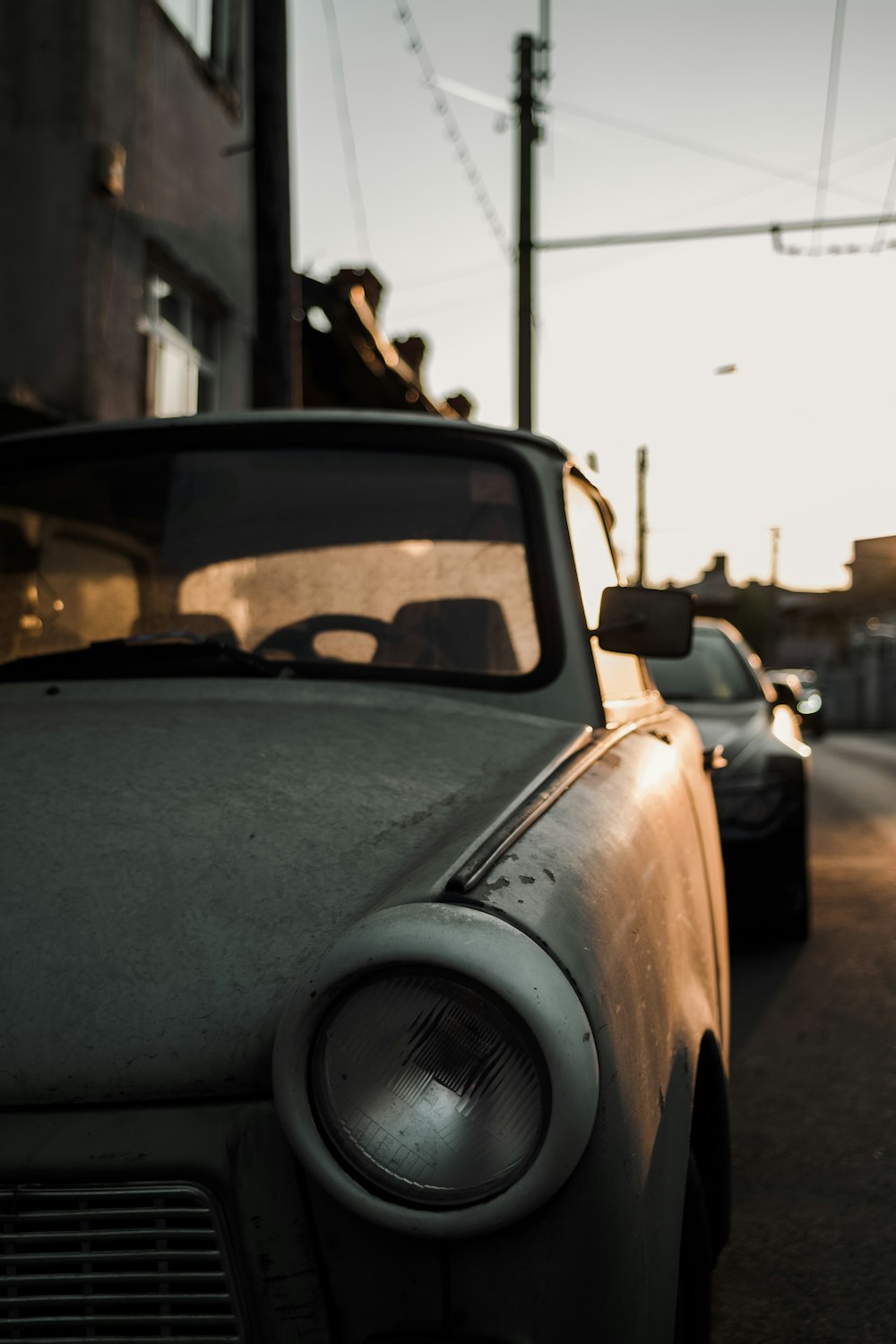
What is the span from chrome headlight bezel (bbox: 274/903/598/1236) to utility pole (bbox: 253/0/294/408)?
23.9ft

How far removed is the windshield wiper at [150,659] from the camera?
2281mm

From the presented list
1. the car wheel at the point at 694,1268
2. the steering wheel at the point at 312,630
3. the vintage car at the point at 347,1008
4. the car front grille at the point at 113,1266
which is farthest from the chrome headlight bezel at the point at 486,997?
the steering wheel at the point at 312,630

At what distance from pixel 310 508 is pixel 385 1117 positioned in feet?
5.02

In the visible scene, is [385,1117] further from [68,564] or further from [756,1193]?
[756,1193]

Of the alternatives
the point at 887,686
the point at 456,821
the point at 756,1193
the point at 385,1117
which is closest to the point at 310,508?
the point at 456,821

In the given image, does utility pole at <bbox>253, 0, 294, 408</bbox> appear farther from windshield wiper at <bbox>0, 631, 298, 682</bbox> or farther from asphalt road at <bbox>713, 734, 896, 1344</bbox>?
windshield wiper at <bbox>0, 631, 298, 682</bbox>

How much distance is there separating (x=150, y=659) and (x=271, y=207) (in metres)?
6.66

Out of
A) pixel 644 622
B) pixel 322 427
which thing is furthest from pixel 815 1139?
pixel 322 427

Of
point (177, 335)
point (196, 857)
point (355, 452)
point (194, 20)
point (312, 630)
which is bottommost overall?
point (196, 857)

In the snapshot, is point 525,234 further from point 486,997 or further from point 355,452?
point 486,997

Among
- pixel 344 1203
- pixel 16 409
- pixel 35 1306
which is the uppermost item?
pixel 16 409

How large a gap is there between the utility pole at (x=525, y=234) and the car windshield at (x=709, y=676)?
7.76 m

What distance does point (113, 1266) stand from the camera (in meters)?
1.23

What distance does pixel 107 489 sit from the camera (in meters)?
2.65
